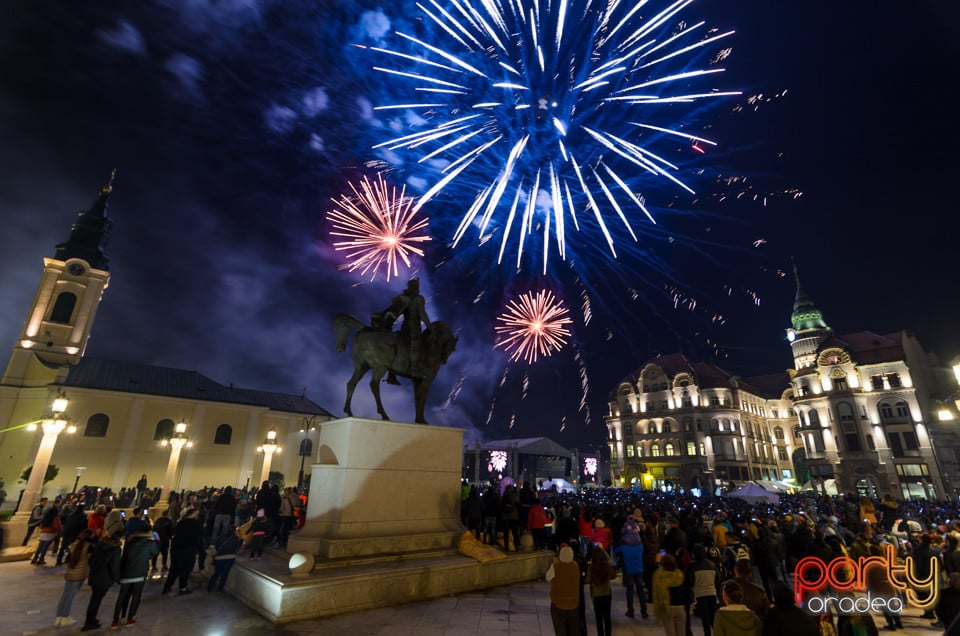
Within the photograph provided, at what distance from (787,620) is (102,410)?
46.6 meters

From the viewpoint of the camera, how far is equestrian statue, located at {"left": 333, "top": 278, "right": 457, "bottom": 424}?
10.6m

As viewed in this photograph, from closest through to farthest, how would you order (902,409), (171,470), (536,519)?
(536,519), (171,470), (902,409)

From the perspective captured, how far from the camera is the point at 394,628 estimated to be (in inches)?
262

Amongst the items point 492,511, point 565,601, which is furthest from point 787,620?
point 492,511

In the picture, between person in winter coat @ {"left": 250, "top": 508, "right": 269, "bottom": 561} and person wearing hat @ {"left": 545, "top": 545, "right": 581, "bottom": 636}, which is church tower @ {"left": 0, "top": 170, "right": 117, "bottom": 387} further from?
person wearing hat @ {"left": 545, "top": 545, "right": 581, "bottom": 636}

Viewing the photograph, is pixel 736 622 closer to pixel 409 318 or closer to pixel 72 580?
pixel 409 318

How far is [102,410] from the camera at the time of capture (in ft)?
114

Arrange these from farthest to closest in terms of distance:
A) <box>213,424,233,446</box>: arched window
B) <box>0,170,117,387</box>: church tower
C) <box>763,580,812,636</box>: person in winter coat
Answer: <box>213,424,233,446</box>: arched window, <box>0,170,117,387</box>: church tower, <box>763,580,812,636</box>: person in winter coat

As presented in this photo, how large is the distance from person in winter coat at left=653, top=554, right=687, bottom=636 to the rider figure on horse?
6.99 metres

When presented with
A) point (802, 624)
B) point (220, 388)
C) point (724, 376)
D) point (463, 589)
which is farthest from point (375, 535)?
point (724, 376)

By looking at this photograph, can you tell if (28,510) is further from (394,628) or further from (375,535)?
(394,628)

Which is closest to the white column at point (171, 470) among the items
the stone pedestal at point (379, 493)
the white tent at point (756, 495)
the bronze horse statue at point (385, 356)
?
the stone pedestal at point (379, 493)

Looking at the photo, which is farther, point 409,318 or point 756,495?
point 756,495

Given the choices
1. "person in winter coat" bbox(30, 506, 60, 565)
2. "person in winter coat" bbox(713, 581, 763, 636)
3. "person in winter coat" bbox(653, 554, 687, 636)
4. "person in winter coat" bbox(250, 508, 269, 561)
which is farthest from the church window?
"person in winter coat" bbox(30, 506, 60, 565)
